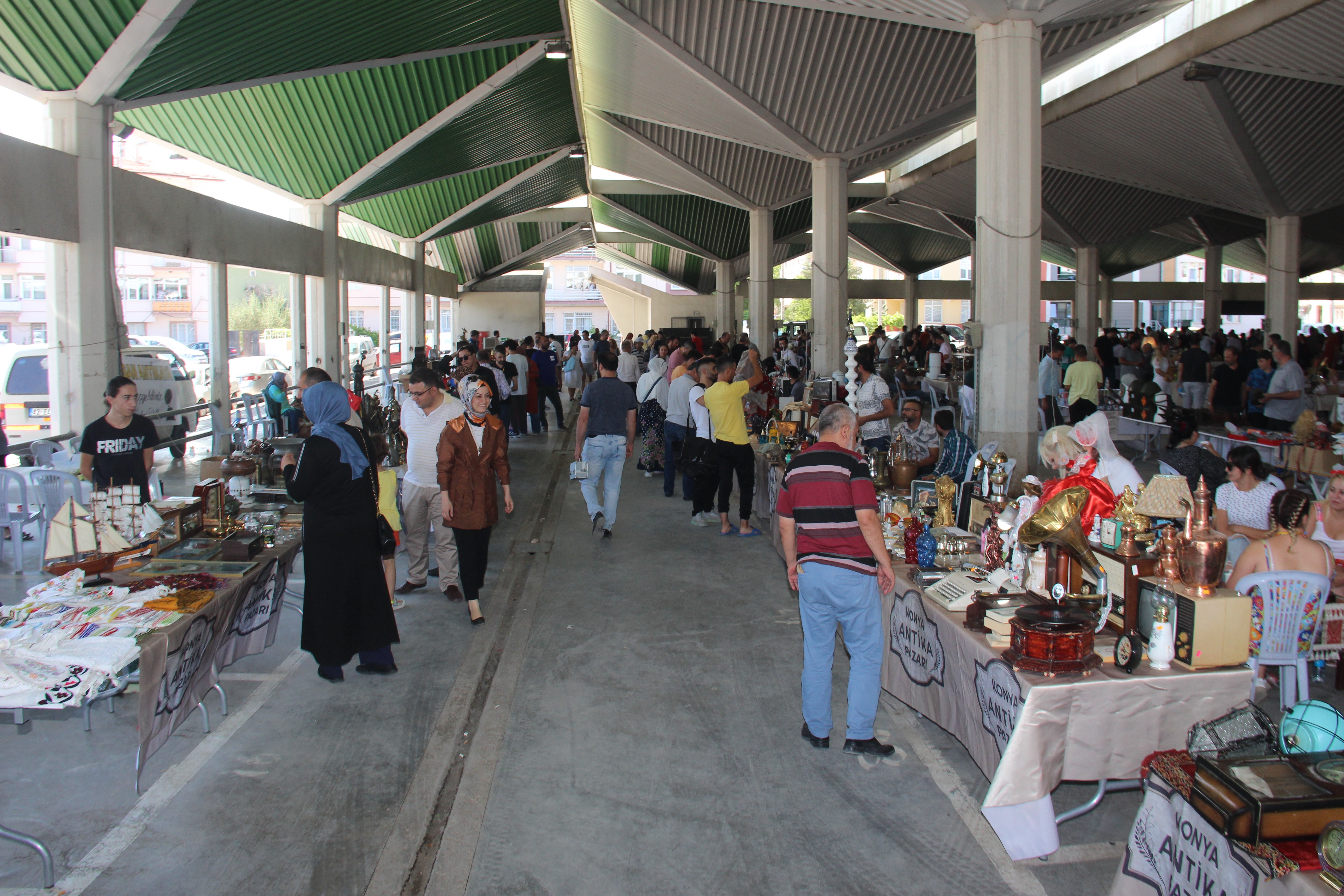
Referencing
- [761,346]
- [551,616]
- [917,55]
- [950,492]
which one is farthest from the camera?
[761,346]

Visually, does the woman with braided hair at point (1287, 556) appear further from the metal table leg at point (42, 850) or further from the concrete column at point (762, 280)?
the concrete column at point (762, 280)

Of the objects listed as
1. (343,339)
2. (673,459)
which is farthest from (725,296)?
(673,459)

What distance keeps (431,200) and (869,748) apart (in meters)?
20.9

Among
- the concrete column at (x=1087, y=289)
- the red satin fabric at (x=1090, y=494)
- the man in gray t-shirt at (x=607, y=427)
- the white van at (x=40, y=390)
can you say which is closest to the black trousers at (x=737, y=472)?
the man in gray t-shirt at (x=607, y=427)

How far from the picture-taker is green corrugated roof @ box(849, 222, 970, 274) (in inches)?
1318

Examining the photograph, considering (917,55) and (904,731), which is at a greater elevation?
(917,55)

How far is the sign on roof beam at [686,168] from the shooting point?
62.0 feet

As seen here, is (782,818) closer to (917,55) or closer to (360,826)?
(360,826)

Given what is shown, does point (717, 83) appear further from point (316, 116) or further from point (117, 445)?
point (117, 445)

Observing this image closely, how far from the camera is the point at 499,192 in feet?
74.5

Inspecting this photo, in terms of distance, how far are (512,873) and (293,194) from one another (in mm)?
14916

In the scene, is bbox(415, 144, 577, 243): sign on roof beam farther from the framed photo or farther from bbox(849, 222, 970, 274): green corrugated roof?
the framed photo

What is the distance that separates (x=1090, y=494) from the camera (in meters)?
3.87

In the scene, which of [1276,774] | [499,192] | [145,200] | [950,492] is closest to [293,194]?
[145,200]
